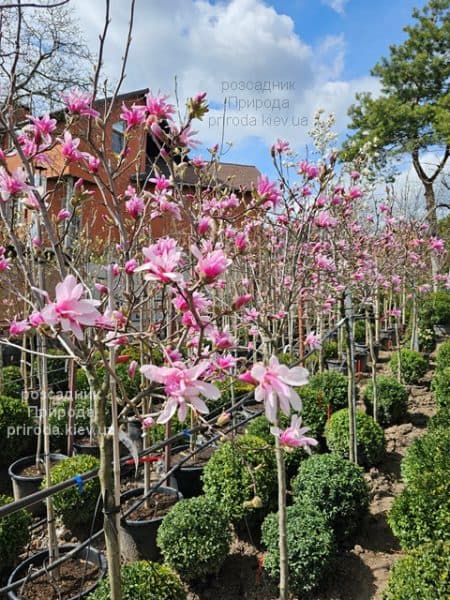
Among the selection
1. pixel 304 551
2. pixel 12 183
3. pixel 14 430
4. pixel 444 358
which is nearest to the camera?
pixel 12 183

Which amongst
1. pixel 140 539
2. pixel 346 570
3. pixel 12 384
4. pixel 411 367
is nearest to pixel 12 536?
pixel 140 539

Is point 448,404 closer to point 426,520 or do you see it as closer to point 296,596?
point 426,520

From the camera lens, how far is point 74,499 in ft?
9.26

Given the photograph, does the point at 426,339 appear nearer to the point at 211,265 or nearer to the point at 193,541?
the point at 193,541

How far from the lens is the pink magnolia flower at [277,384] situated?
2.67ft

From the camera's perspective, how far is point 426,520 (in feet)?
6.77

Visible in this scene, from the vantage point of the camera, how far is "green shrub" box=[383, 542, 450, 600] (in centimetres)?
167

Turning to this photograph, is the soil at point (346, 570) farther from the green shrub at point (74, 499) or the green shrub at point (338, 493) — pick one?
the green shrub at point (74, 499)

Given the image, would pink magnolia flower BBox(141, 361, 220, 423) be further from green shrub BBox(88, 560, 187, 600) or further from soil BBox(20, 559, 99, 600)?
soil BBox(20, 559, 99, 600)

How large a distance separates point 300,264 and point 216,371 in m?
2.21

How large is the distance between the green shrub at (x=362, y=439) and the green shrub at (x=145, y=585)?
182cm

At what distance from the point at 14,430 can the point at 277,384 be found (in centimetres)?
381

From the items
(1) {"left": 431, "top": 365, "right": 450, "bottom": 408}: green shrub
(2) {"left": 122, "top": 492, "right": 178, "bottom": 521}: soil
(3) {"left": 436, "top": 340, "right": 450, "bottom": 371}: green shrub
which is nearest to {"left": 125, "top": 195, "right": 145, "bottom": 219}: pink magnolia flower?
(2) {"left": 122, "top": 492, "right": 178, "bottom": 521}: soil

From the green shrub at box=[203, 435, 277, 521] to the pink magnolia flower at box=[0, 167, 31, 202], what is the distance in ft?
6.26
